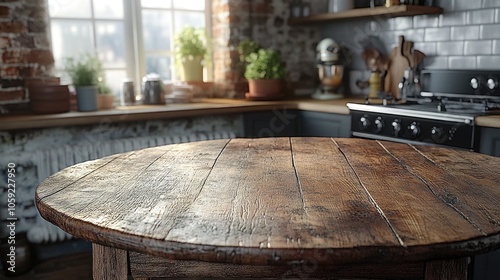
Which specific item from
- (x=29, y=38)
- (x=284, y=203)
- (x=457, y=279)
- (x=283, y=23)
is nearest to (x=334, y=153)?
(x=284, y=203)

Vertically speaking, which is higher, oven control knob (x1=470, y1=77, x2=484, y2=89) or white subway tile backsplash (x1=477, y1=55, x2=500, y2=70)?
white subway tile backsplash (x1=477, y1=55, x2=500, y2=70)

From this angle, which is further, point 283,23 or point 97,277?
point 283,23

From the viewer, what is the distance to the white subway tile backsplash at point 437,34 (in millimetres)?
3143

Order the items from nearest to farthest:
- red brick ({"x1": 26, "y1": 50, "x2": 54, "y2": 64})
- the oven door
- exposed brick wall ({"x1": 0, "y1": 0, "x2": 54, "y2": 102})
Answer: the oven door → exposed brick wall ({"x1": 0, "y1": 0, "x2": 54, "y2": 102}) → red brick ({"x1": 26, "y1": 50, "x2": 54, "y2": 64})

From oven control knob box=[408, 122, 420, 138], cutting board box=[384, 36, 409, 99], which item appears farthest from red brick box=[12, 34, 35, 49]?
cutting board box=[384, 36, 409, 99]

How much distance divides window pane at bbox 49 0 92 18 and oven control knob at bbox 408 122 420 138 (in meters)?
2.32

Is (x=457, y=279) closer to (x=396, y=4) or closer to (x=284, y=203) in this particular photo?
(x=284, y=203)

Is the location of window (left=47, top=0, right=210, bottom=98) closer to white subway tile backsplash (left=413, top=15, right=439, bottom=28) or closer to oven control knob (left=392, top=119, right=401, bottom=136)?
white subway tile backsplash (left=413, top=15, right=439, bottom=28)

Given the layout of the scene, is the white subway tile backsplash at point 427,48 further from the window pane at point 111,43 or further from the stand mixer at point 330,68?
the window pane at point 111,43

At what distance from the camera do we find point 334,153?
1.73 metres

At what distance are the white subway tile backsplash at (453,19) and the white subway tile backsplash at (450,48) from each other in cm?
13

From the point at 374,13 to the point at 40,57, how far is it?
2.25 metres

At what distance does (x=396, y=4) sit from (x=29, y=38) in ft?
7.91

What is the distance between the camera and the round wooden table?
34.3 inches
